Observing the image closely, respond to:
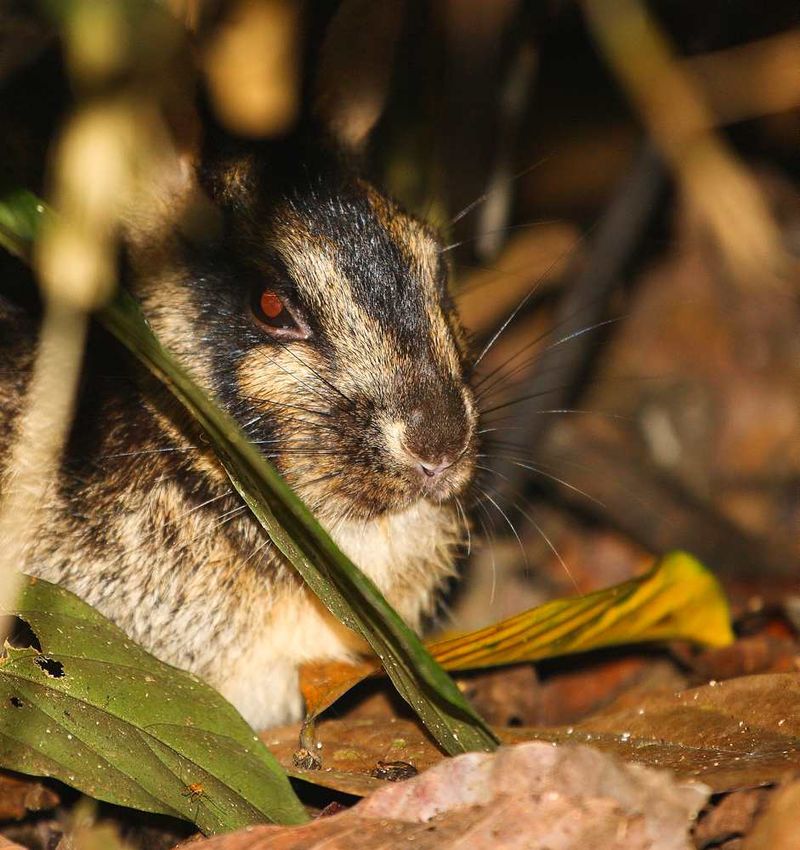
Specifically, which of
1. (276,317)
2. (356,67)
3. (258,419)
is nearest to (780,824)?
(258,419)

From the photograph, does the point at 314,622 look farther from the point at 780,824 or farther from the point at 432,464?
the point at 780,824

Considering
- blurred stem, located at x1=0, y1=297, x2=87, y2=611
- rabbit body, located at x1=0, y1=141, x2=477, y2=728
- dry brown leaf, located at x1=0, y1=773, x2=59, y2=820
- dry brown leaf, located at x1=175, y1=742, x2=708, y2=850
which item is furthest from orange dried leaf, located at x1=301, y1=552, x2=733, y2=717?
blurred stem, located at x1=0, y1=297, x2=87, y2=611

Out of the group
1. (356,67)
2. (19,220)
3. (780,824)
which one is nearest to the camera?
(780,824)

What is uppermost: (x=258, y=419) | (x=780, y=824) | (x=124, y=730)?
(x=258, y=419)

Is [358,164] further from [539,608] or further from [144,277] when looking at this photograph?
[539,608]

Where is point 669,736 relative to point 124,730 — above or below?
below

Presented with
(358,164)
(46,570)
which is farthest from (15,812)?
(358,164)

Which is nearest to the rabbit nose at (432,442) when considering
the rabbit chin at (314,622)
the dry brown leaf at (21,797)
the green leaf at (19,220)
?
the rabbit chin at (314,622)
